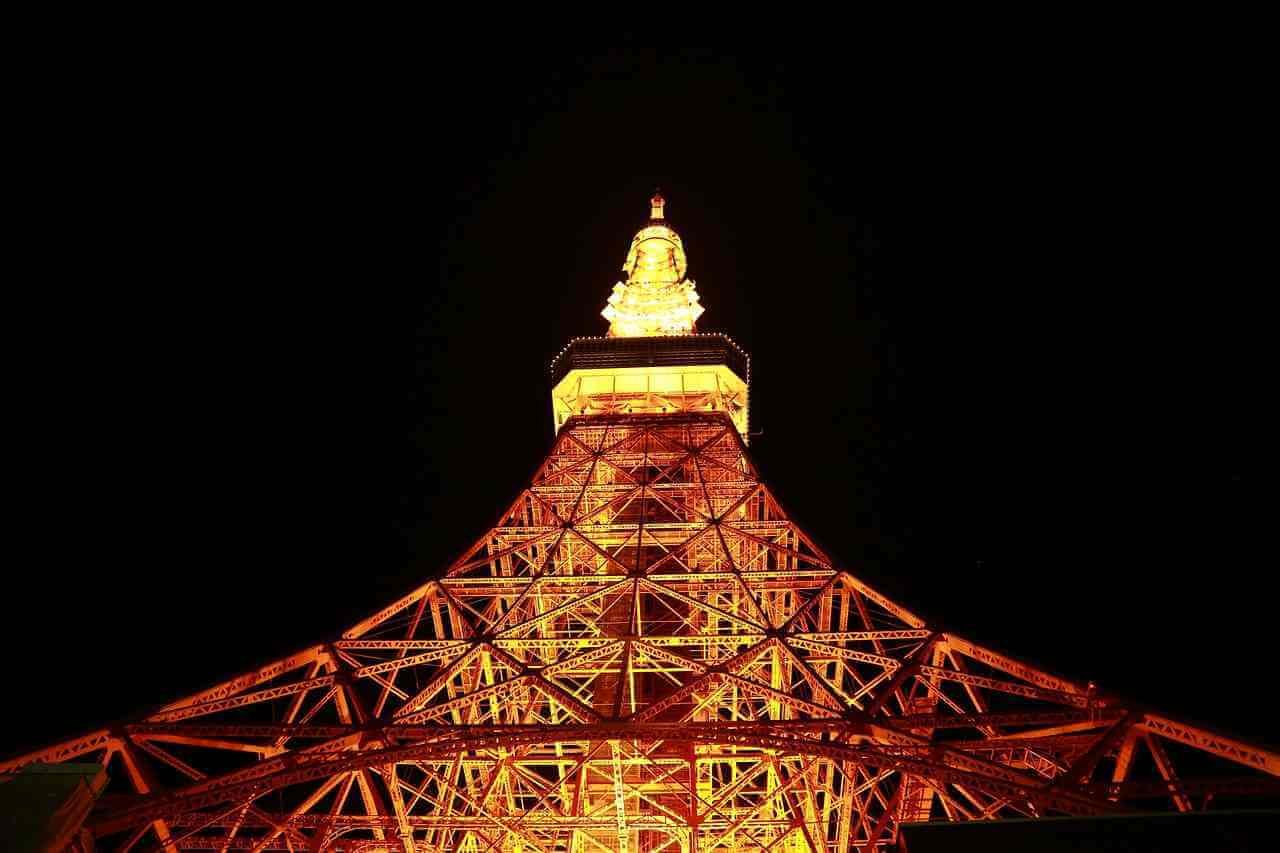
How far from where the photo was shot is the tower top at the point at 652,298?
2556 centimetres

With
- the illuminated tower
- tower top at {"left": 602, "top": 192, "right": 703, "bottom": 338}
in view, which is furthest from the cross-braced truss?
tower top at {"left": 602, "top": 192, "right": 703, "bottom": 338}

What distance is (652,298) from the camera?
1021 inches

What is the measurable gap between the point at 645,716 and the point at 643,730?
67cm

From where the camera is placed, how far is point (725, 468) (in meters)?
18.5

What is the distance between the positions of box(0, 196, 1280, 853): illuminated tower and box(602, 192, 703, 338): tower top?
4.39 meters

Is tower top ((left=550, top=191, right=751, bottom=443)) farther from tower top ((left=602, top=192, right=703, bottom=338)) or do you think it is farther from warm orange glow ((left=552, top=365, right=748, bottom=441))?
tower top ((left=602, top=192, right=703, bottom=338))

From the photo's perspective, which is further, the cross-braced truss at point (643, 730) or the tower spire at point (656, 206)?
the tower spire at point (656, 206)

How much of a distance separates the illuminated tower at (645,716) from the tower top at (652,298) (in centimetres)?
439

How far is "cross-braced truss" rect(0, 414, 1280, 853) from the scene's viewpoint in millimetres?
7617

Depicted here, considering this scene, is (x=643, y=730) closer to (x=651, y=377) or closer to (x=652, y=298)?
(x=651, y=377)

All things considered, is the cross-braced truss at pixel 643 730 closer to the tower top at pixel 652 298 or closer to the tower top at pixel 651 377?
the tower top at pixel 651 377

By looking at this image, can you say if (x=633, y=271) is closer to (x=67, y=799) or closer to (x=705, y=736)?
(x=705, y=736)

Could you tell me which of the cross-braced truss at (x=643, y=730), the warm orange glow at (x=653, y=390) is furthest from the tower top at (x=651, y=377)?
the cross-braced truss at (x=643, y=730)

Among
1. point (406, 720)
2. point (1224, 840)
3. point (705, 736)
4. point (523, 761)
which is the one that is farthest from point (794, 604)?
point (1224, 840)
